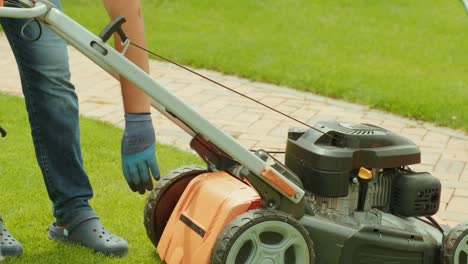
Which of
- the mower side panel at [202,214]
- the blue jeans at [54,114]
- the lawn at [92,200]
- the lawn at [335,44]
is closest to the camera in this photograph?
the mower side panel at [202,214]

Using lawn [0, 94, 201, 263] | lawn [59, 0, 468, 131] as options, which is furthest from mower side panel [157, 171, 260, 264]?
lawn [59, 0, 468, 131]

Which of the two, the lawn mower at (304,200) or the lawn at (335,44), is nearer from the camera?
the lawn mower at (304,200)

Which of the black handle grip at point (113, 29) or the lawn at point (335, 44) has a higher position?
the black handle grip at point (113, 29)

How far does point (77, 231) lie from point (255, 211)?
2.84 ft

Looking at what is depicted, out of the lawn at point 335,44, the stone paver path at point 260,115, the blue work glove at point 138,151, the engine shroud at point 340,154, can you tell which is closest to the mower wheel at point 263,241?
the engine shroud at point 340,154

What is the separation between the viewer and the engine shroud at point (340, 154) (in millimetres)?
2803

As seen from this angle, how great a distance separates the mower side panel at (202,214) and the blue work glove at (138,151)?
0.61ft

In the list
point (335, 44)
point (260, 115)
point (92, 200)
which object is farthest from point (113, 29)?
point (335, 44)

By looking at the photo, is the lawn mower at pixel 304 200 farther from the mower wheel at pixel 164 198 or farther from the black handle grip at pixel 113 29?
the mower wheel at pixel 164 198

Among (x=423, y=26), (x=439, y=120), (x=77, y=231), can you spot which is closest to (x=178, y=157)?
(x=77, y=231)

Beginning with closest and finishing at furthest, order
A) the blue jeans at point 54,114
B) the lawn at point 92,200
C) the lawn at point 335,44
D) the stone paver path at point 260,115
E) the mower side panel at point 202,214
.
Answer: the mower side panel at point 202,214 → the blue jeans at point 54,114 → the lawn at point 92,200 → the stone paver path at point 260,115 → the lawn at point 335,44

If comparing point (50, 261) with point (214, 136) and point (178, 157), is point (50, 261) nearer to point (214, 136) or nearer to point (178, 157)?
point (214, 136)

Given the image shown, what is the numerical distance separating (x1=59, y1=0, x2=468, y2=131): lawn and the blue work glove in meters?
2.94

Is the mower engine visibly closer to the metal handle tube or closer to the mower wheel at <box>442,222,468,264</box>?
the mower wheel at <box>442,222,468,264</box>
